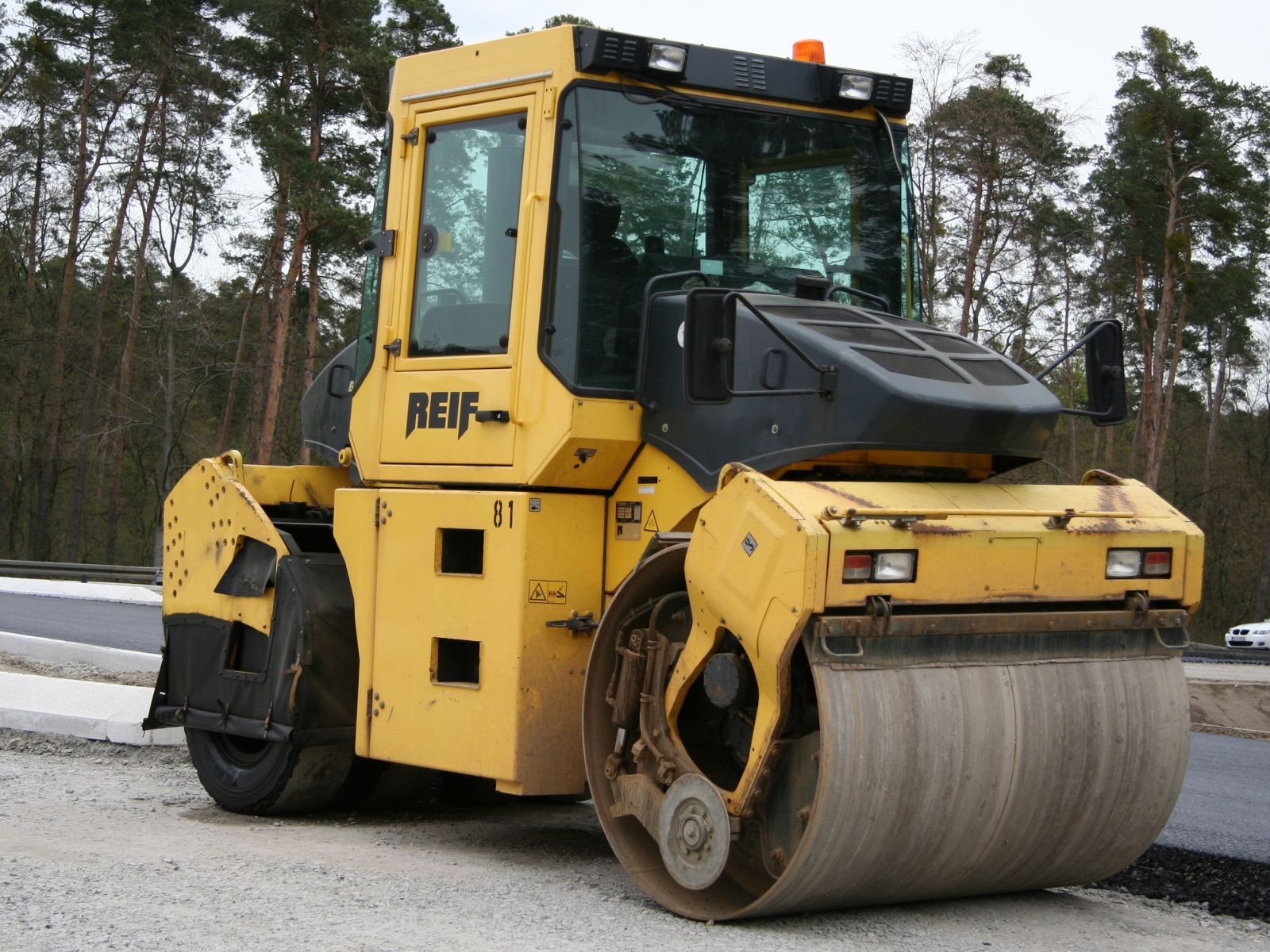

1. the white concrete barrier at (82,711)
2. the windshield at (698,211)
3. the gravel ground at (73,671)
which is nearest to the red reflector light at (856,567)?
the windshield at (698,211)

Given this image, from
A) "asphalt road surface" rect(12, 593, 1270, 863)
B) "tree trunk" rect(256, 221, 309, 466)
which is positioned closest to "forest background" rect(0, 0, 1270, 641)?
"tree trunk" rect(256, 221, 309, 466)

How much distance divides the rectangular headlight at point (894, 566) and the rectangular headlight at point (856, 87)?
2334 mm

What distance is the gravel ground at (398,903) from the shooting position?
436 centimetres

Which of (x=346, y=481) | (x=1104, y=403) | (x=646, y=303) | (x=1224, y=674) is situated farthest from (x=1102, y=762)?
(x=1224, y=674)

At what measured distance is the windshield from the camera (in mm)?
5562

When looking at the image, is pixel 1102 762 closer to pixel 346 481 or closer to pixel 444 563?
pixel 444 563

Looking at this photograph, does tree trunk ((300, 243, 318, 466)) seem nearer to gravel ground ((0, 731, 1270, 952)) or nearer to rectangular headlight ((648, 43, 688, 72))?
gravel ground ((0, 731, 1270, 952))

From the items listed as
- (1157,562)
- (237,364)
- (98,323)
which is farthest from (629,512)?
(98,323)

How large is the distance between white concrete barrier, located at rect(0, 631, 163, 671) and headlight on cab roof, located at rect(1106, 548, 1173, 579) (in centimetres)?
915

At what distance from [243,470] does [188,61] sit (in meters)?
31.7

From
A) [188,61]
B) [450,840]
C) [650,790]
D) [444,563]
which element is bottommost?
[450,840]

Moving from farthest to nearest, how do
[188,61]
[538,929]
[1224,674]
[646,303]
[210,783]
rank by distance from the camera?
[188,61] → [1224,674] → [210,783] → [646,303] → [538,929]

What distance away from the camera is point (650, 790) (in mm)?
5000

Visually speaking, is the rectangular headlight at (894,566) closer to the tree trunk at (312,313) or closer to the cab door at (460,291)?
the cab door at (460,291)
